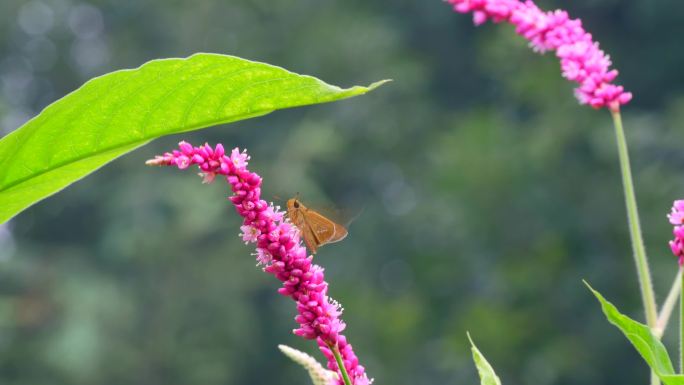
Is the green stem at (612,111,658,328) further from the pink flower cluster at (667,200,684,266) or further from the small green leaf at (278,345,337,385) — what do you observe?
the small green leaf at (278,345,337,385)

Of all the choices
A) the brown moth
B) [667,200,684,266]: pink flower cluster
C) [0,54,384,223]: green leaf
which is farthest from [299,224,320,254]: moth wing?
[667,200,684,266]: pink flower cluster

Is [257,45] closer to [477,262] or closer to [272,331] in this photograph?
[272,331]

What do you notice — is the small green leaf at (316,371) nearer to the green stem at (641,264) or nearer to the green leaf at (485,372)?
the green leaf at (485,372)

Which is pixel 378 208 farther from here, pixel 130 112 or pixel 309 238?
pixel 130 112

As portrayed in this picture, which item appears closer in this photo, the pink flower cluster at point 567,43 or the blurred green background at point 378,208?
the pink flower cluster at point 567,43

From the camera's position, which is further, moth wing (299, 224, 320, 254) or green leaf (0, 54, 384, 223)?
moth wing (299, 224, 320, 254)

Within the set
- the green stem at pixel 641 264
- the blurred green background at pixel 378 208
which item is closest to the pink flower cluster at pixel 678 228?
the green stem at pixel 641 264
